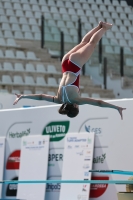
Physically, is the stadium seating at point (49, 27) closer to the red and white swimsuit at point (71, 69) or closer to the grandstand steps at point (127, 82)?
the grandstand steps at point (127, 82)

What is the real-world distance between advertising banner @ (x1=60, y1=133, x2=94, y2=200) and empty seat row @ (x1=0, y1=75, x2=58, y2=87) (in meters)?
5.77

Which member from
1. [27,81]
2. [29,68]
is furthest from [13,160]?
[29,68]

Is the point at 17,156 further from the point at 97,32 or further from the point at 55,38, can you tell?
the point at 55,38

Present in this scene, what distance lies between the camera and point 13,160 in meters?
11.5

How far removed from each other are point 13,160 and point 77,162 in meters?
1.73

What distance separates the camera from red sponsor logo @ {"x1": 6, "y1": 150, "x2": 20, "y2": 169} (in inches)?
450

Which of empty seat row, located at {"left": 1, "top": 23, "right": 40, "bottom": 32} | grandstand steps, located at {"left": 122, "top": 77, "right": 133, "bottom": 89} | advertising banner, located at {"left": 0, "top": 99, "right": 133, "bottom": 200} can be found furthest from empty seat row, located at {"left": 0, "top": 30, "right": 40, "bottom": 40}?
advertising banner, located at {"left": 0, "top": 99, "right": 133, "bottom": 200}

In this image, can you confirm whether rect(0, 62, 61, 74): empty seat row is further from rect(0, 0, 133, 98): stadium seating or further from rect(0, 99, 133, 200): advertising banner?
rect(0, 99, 133, 200): advertising banner

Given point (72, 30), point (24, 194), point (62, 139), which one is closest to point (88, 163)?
point (62, 139)

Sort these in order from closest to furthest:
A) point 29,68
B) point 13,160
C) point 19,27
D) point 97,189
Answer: point 97,189 < point 13,160 < point 29,68 < point 19,27

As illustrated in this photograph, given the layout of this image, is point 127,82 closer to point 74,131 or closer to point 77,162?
point 74,131

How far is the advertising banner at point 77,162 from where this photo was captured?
10133 mm

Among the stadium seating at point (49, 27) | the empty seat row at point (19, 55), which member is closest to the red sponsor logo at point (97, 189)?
the stadium seating at point (49, 27)

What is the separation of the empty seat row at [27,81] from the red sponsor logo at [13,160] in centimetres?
455
